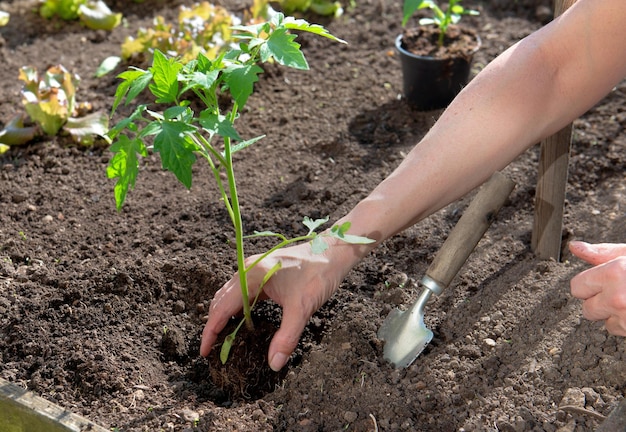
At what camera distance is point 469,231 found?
1.96 meters

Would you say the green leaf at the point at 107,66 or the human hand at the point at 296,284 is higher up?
the human hand at the point at 296,284

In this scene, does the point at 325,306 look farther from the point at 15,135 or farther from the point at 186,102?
the point at 15,135

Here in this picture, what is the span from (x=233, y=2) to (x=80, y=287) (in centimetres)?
226

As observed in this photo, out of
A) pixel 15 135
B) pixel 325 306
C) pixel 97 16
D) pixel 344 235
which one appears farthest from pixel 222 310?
pixel 97 16

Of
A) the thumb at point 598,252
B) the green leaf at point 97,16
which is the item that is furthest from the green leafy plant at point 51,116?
the thumb at point 598,252

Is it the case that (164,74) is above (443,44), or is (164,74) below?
above

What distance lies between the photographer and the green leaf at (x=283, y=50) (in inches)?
61.8

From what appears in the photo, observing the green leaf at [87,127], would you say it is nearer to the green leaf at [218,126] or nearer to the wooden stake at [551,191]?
the green leaf at [218,126]

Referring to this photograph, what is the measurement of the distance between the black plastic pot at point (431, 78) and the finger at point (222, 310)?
1.54 metres

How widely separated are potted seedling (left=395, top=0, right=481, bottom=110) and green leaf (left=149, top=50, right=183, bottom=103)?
66.3 inches

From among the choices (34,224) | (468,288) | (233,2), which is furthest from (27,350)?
(233,2)

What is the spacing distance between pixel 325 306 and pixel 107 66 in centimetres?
165

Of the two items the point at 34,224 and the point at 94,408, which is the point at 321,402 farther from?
the point at 34,224

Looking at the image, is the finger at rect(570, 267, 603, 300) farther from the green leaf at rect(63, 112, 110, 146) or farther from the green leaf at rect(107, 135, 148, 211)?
the green leaf at rect(63, 112, 110, 146)
